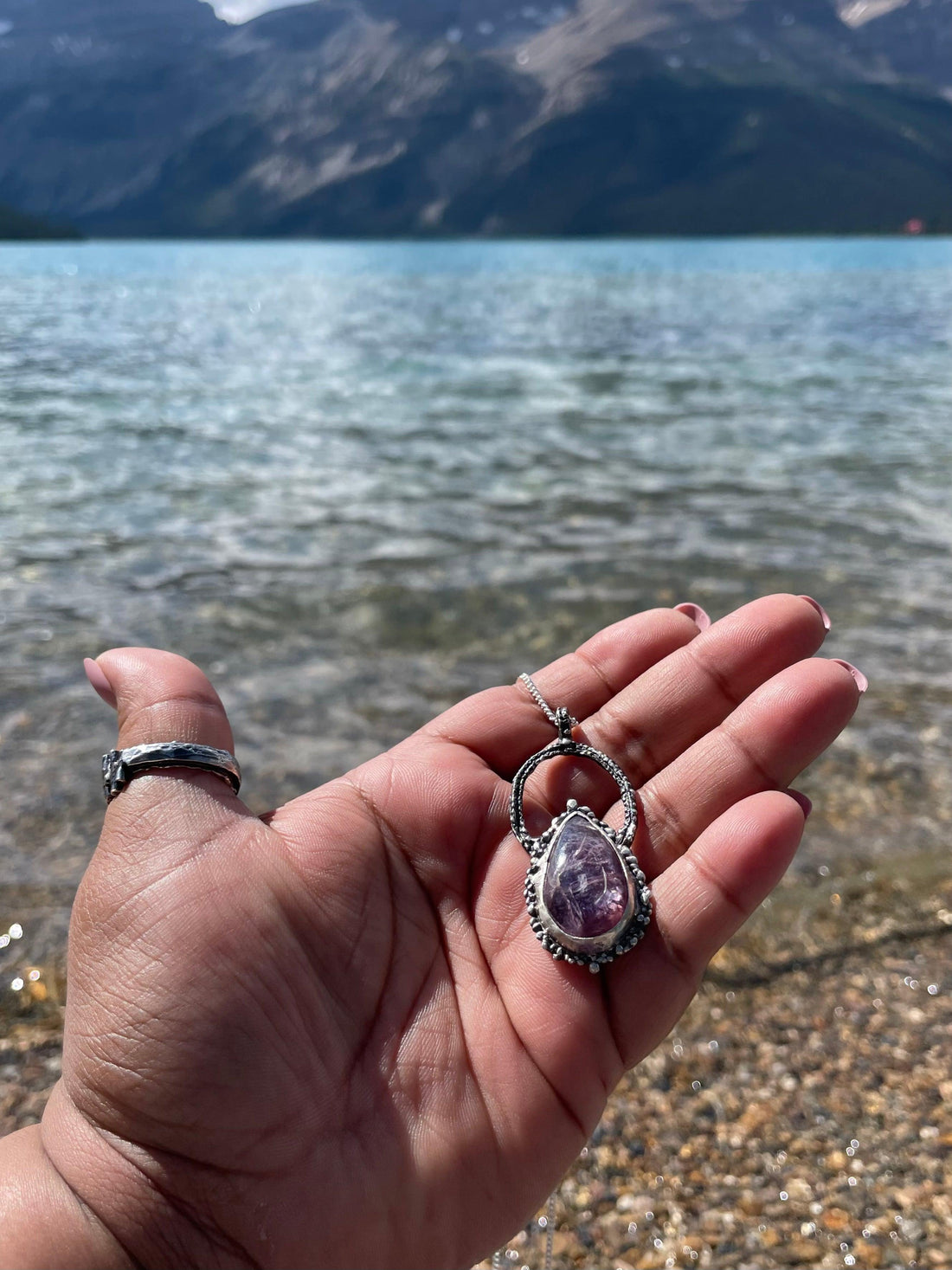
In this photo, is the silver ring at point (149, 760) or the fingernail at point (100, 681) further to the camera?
the fingernail at point (100, 681)

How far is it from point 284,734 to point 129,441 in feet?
30.9

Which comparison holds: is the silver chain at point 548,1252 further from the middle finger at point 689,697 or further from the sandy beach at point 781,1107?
the middle finger at point 689,697

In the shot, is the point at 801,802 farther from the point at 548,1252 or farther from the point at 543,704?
the point at 548,1252

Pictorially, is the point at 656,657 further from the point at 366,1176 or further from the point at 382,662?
the point at 382,662

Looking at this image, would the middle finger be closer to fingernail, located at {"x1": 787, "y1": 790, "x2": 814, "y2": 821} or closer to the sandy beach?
fingernail, located at {"x1": 787, "y1": 790, "x2": 814, "y2": 821}

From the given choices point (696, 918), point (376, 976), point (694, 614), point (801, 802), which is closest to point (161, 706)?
point (376, 976)

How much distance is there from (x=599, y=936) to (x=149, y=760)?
5.00 ft

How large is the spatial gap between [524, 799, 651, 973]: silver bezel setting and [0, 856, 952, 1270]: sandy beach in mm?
1291

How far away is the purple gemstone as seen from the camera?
2.69m

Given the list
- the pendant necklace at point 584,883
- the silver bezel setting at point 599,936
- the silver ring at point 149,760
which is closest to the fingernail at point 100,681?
the silver ring at point 149,760

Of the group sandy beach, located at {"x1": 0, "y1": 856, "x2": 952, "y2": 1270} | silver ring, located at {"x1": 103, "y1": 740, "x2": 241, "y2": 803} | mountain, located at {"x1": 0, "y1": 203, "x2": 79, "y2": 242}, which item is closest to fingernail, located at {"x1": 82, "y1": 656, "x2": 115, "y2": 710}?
silver ring, located at {"x1": 103, "y1": 740, "x2": 241, "y2": 803}

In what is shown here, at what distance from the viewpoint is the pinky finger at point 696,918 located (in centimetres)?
266

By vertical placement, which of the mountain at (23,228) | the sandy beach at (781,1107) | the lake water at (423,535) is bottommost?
the sandy beach at (781,1107)

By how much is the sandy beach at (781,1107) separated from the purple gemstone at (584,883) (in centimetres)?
137
